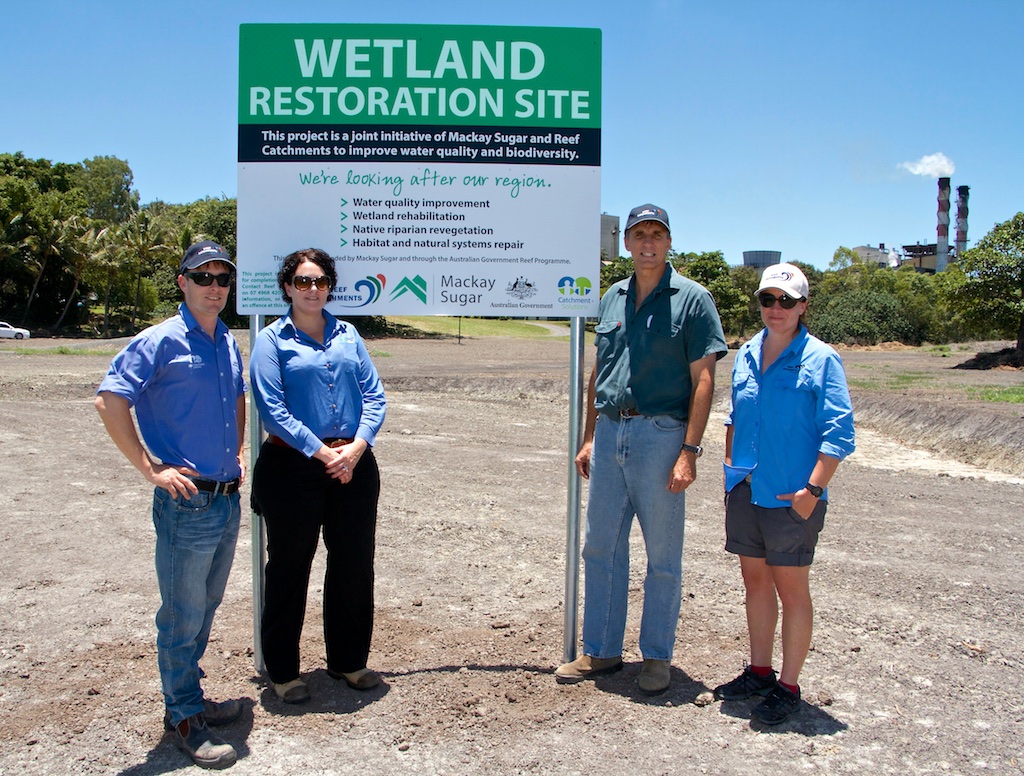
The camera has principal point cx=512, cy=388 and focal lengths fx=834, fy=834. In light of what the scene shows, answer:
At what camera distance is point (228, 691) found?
3.99 metres

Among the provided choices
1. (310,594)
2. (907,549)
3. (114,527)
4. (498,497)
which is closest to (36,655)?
(310,594)

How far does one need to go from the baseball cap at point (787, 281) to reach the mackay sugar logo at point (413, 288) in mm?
1635

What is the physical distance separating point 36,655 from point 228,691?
1266mm

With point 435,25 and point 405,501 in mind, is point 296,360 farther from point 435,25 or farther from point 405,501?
point 405,501

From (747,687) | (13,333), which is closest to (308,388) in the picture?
(747,687)

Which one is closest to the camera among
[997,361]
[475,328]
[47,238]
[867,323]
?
[997,361]

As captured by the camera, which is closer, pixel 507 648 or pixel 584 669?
pixel 584 669

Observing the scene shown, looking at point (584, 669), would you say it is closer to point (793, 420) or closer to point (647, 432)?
point (647, 432)

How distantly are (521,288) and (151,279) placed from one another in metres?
62.7

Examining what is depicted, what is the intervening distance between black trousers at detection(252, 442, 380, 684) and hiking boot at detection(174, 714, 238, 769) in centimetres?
47

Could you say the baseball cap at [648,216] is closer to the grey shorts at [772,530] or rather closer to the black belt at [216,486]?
the grey shorts at [772,530]

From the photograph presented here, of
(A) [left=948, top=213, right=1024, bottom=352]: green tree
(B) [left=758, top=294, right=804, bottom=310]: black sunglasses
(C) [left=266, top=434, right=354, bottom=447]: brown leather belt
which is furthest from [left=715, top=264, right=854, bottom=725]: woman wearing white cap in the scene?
(A) [left=948, top=213, right=1024, bottom=352]: green tree

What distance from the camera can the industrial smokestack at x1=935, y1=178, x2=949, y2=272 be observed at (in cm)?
9419

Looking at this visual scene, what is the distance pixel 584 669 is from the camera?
4.16 metres
